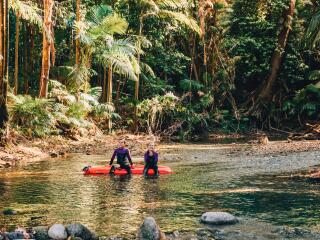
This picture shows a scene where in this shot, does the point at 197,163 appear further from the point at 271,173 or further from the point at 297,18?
the point at 297,18

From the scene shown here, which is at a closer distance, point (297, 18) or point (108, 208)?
point (108, 208)

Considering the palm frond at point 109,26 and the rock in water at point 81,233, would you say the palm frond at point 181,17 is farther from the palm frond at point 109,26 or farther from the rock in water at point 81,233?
the rock in water at point 81,233

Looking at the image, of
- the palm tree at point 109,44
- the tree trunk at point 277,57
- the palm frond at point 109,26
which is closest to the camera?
the palm tree at point 109,44

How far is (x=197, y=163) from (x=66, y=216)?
28.2 feet

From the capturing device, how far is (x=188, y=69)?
36.0 metres

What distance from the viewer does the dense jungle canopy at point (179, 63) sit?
26.7 metres

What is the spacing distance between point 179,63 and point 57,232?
27288 millimetres

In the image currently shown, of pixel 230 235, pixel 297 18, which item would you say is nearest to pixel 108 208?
pixel 230 235

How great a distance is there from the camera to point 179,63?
112ft

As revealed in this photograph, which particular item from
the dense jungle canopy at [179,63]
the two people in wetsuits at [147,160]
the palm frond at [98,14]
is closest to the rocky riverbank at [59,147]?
the dense jungle canopy at [179,63]

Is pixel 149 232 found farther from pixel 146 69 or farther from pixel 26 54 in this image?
pixel 146 69

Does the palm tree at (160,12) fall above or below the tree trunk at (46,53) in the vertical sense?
above

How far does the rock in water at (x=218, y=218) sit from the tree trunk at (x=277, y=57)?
25.5 m

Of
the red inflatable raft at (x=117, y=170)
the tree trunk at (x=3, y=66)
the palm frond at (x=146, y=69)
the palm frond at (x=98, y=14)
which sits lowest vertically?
the red inflatable raft at (x=117, y=170)
